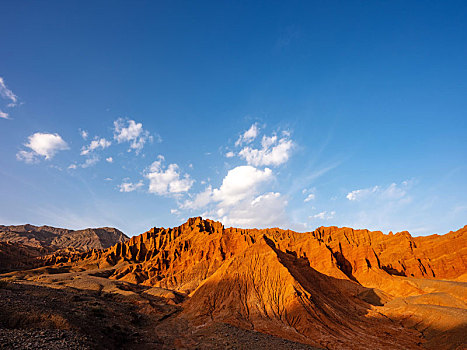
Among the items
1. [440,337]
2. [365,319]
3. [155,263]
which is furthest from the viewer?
[155,263]

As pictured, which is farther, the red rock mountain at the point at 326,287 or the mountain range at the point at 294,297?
the red rock mountain at the point at 326,287

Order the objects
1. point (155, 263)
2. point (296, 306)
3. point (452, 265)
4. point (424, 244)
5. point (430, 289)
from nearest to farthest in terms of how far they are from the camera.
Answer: point (296, 306), point (430, 289), point (452, 265), point (424, 244), point (155, 263)

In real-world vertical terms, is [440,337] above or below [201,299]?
below

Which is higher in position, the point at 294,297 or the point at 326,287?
the point at 326,287

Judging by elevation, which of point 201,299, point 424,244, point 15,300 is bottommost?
point 201,299

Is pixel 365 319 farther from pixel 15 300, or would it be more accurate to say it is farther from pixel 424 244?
pixel 424 244

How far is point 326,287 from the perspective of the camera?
5281 centimetres

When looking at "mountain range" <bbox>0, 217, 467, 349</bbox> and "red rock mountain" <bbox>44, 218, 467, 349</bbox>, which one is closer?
"mountain range" <bbox>0, 217, 467, 349</bbox>

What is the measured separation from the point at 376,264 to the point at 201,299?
227ft

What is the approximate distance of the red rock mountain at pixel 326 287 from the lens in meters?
34.6

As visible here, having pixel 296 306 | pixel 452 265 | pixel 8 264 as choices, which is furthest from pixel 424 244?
pixel 8 264

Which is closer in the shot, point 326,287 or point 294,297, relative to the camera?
point 294,297

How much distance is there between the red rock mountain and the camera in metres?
34.6

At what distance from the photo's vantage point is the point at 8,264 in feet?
354
